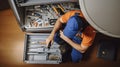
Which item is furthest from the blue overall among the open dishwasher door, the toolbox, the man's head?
the open dishwasher door

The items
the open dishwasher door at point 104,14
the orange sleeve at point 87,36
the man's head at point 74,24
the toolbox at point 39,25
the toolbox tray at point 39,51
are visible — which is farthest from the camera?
the toolbox tray at point 39,51

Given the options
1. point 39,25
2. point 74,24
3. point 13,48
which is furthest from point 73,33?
point 13,48

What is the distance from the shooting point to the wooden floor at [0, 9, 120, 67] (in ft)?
5.32

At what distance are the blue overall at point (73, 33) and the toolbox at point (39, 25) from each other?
0.10m

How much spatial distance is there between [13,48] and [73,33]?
652 millimetres

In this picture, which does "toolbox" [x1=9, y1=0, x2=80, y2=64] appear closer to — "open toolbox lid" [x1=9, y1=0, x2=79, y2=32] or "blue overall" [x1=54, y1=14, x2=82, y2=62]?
"open toolbox lid" [x1=9, y1=0, x2=79, y2=32]

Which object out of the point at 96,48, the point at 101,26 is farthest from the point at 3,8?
the point at 101,26

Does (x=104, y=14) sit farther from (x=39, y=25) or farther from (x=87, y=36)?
(x=39, y=25)

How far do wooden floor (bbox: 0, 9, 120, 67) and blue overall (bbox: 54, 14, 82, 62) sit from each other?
0.37 ft

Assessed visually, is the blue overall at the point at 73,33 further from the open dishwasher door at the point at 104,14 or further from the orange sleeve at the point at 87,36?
the open dishwasher door at the point at 104,14

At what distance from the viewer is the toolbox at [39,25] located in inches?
54.7

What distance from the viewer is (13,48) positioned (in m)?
1.69

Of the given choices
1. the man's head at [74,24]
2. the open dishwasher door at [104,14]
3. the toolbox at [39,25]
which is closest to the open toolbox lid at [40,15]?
the toolbox at [39,25]

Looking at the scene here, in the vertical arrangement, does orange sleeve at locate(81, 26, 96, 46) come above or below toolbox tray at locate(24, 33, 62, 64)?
above
